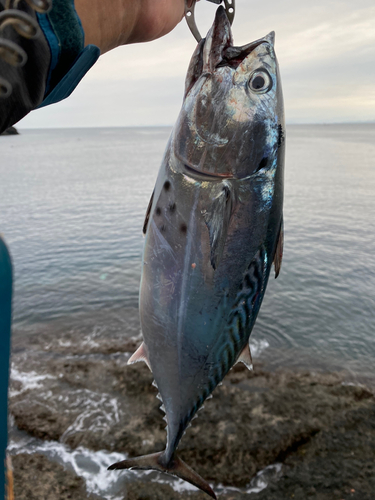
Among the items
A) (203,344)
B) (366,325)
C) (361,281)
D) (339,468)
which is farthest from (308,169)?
(203,344)

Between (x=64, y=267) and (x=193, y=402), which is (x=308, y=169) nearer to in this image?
(x=64, y=267)

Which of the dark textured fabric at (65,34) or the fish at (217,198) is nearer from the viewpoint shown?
the dark textured fabric at (65,34)

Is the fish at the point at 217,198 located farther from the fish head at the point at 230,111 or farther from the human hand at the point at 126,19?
the human hand at the point at 126,19

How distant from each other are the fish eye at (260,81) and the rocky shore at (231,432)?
528cm

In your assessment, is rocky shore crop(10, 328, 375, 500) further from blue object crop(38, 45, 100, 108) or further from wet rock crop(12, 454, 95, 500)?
blue object crop(38, 45, 100, 108)

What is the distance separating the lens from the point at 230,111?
213cm

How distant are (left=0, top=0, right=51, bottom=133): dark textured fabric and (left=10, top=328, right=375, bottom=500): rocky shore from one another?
5.45 m

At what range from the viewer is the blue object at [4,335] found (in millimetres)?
1229

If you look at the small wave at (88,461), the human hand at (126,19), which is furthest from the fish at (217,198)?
the small wave at (88,461)

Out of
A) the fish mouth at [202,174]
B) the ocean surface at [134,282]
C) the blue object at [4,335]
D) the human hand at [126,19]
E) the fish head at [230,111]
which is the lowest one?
the ocean surface at [134,282]

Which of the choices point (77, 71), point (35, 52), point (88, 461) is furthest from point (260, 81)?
point (88, 461)

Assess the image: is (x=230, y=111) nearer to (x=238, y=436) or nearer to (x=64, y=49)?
(x=64, y=49)

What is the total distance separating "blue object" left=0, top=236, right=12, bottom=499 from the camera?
123 cm

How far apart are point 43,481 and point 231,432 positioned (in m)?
2.89
